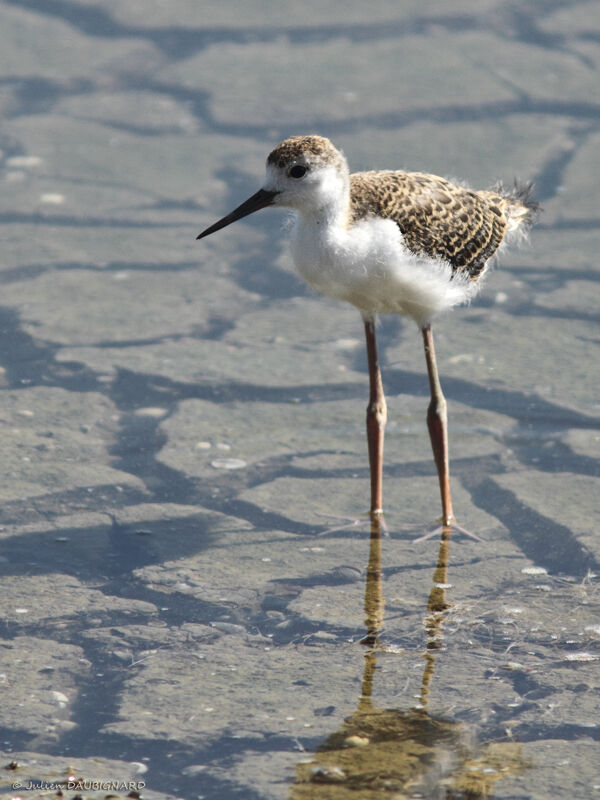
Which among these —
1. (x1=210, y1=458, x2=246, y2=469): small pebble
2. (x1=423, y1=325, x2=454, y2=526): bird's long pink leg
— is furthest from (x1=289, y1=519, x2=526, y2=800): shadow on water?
(x1=210, y1=458, x2=246, y2=469): small pebble

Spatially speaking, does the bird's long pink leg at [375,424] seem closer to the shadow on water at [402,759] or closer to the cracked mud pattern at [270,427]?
the cracked mud pattern at [270,427]

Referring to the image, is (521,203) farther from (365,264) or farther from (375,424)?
(365,264)

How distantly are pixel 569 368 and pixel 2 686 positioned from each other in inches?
123

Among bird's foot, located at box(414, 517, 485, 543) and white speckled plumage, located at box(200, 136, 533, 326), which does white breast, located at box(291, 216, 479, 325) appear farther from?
bird's foot, located at box(414, 517, 485, 543)

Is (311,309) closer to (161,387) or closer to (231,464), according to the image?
(161,387)

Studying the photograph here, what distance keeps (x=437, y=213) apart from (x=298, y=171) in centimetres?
59

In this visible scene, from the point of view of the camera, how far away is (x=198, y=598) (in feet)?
13.7

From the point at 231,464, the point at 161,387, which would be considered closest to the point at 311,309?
the point at 161,387

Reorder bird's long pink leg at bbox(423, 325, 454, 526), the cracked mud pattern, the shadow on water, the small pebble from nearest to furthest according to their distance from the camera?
the shadow on water
the cracked mud pattern
bird's long pink leg at bbox(423, 325, 454, 526)
the small pebble

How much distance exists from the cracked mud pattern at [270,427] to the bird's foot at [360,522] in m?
0.03

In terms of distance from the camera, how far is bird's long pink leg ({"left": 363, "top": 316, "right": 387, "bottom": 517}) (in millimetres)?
4840

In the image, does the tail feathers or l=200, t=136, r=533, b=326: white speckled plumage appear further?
the tail feathers

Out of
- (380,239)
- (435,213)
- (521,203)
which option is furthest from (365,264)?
(521,203)

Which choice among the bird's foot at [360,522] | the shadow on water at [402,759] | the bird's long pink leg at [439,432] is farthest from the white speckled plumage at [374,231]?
the shadow on water at [402,759]
